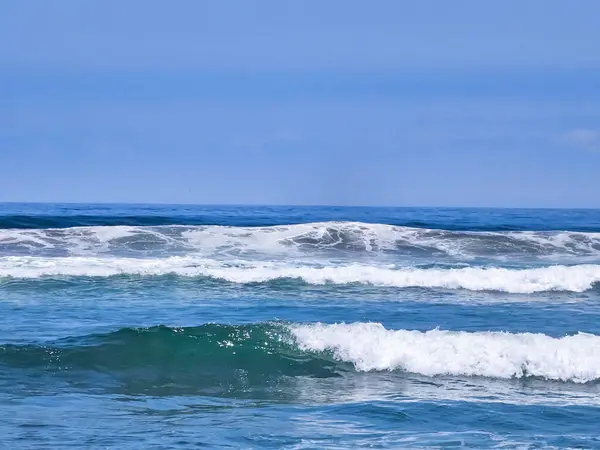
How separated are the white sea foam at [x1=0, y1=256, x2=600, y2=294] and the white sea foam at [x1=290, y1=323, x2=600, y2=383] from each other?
20.9 feet

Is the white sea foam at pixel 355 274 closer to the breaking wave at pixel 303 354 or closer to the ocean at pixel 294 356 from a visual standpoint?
the ocean at pixel 294 356

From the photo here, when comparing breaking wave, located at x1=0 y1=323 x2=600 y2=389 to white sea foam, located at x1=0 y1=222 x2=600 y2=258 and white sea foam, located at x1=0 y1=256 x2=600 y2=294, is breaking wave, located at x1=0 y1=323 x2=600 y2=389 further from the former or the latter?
white sea foam, located at x1=0 y1=222 x2=600 y2=258

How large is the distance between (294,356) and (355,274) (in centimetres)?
762

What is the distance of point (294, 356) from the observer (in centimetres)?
984

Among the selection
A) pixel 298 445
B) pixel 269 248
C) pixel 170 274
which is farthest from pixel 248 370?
pixel 269 248

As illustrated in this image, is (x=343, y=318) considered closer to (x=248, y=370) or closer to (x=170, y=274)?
(x=248, y=370)

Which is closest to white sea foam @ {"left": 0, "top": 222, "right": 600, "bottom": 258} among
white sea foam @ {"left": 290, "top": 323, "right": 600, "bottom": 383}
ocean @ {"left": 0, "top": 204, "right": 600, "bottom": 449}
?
ocean @ {"left": 0, "top": 204, "right": 600, "bottom": 449}

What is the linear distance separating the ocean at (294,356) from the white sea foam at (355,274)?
0.20ft

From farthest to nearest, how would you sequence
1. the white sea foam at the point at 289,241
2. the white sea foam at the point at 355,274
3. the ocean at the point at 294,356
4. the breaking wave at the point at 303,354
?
the white sea foam at the point at 289,241 < the white sea foam at the point at 355,274 < the breaking wave at the point at 303,354 < the ocean at the point at 294,356

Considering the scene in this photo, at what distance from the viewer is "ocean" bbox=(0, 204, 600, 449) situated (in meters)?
6.89

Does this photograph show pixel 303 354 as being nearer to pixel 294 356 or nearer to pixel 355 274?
pixel 294 356

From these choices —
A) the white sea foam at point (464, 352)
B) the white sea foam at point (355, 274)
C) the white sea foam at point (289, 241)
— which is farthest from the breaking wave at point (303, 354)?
the white sea foam at point (289, 241)

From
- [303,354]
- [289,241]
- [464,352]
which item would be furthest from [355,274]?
[464,352]

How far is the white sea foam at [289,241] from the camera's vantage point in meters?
22.8
